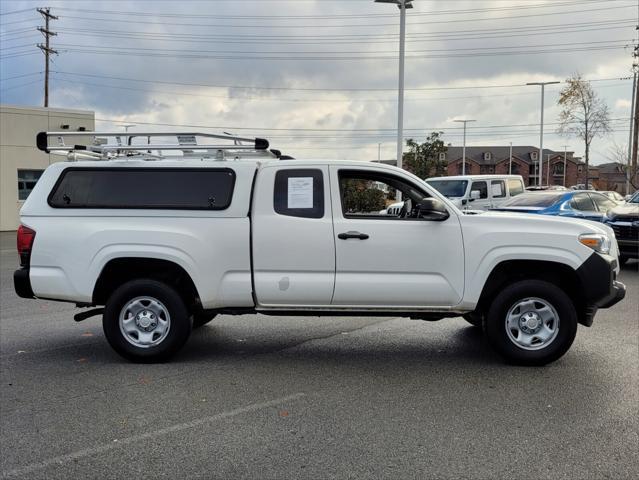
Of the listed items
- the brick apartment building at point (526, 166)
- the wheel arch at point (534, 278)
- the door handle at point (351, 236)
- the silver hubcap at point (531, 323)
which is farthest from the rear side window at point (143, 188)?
the brick apartment building at point (526, 166)

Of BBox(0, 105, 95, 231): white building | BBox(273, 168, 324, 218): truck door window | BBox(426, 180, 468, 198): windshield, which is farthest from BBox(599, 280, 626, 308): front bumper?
BBox(0, 105, 95, 231): white building

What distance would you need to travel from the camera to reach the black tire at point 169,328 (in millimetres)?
5750

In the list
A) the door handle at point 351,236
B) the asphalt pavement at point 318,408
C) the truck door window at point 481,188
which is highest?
the truck door window at point 481,188

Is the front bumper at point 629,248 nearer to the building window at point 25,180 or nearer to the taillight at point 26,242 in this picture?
the taillight at point 26,242

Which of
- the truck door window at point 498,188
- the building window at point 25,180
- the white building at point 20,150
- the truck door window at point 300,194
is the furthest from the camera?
the building window at point 25,180

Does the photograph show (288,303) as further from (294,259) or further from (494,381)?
(494,381)

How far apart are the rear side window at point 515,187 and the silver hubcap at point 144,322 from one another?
1639 cm

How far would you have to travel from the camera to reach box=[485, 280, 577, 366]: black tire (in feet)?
18.4

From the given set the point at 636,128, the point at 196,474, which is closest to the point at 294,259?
the point at 196,474

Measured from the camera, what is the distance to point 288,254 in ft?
18.5

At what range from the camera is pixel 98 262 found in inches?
224

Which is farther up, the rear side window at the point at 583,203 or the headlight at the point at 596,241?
the rear side window at the point at 583,203

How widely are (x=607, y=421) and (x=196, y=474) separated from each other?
114 inches

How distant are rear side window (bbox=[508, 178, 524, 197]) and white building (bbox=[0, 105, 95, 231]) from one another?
67.6ft
